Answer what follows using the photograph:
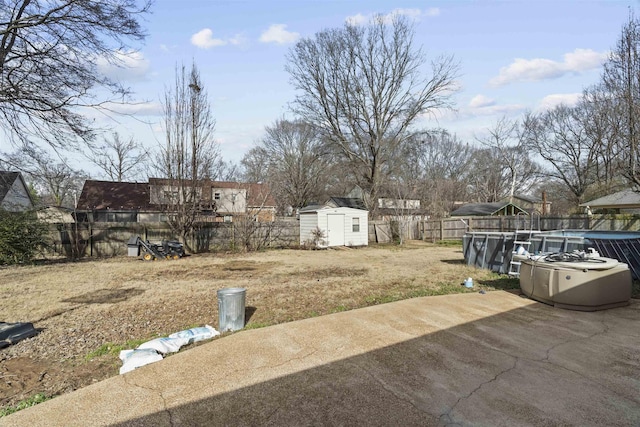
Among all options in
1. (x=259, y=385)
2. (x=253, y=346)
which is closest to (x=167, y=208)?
(x=253, y=346)

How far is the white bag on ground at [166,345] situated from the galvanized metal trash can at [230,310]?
639 millimetres

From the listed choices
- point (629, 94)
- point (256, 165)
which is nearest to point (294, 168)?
point (256, 165)

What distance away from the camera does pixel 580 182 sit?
3031 centimetres

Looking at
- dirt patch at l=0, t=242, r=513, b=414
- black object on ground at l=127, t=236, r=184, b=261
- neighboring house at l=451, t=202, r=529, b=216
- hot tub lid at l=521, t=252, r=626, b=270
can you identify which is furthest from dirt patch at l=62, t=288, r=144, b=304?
neighboring house at l=451, t=202, r=529, b=216

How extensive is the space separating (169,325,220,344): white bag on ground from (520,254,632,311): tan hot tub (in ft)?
17.3

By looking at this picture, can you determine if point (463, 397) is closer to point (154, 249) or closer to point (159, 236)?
point (154, 249)

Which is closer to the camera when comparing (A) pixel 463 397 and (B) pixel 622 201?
(A) pixel 463 397

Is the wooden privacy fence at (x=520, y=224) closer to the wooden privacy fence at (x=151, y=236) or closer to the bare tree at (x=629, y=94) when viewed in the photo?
the bare tree at (x=629, y=94)

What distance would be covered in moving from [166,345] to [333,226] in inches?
562

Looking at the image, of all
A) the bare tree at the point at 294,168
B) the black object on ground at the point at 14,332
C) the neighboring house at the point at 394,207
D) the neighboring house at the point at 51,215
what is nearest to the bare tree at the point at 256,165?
the bare tree at the point at 294,168

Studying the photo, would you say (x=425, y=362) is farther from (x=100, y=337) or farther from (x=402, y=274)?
(x=402, y=274)

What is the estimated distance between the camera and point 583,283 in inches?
209

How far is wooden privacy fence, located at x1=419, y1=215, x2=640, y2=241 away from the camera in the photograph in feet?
52.0

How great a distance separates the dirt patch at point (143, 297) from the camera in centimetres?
382
